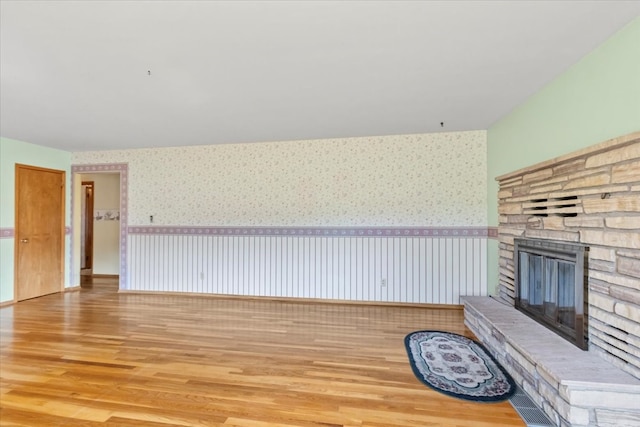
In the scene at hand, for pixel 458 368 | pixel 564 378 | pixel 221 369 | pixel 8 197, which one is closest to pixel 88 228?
pixel 8 197

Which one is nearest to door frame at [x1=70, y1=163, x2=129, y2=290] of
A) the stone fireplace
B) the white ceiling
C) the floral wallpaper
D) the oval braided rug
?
the floral wallpaper

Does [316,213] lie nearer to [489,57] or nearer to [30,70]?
[489,57]

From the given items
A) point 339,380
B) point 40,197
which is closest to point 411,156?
point 339,380

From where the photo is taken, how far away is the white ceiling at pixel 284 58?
6.08 feet

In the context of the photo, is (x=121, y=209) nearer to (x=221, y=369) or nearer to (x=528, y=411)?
(x=221, y=369)

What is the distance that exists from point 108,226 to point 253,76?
18.3 ft

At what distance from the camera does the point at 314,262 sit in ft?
16.0

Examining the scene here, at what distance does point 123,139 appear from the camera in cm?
480

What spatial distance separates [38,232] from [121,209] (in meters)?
1.17

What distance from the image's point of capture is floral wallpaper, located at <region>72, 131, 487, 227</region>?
14.9ft

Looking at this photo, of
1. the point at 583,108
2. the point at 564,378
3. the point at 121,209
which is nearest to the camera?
the point at 564,378

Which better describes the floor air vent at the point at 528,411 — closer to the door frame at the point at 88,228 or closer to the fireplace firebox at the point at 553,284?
the fireplace firebox at the point at 553,284

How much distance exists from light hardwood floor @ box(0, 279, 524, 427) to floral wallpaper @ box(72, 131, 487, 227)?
137cm

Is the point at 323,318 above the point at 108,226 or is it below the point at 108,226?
below
